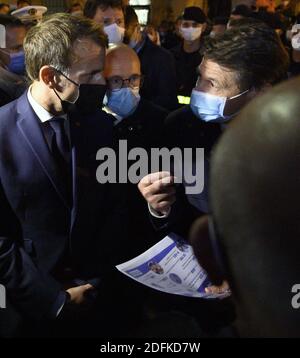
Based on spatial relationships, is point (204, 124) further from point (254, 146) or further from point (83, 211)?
point (254, 146)

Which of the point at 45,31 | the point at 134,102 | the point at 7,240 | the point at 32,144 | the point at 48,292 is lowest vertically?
the point at 48,292

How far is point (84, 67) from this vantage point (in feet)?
6.78

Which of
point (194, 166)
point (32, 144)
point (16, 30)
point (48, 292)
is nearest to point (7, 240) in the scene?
point (48, 292)

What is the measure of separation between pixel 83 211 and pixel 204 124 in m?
0.94

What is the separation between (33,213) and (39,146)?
28 centimetres

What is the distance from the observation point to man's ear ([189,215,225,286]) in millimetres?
673

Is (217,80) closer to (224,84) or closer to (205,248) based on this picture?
(224,84)

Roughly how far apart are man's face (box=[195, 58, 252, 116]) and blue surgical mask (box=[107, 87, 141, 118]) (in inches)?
21.5

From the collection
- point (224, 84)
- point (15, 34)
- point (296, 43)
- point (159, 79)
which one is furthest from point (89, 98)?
point (296, 43)

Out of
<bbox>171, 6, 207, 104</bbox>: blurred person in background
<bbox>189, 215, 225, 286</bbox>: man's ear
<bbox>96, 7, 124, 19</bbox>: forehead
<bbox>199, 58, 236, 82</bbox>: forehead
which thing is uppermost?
<bbox>189, 215, 225, 286</bbox>: man's ear

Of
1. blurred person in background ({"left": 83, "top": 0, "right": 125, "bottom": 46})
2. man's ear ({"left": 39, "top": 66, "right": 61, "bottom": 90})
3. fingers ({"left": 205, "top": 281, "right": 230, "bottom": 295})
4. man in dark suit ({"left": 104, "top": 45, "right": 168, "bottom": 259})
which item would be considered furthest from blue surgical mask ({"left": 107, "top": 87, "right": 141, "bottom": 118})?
fingers ({"left": 205, "top": 281, "right": 230, "bottom": 295})

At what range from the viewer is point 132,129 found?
2.56m

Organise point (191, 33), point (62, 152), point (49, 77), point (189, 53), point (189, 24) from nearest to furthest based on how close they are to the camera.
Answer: point (62, 152)
point (49, 77)
point (189, 53)
point (191, 33)
point (189, 24)

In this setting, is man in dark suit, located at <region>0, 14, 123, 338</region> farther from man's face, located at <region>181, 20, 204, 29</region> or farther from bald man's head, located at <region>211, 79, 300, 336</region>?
man's face, located at <region>181, 20, 204, 29</region>
